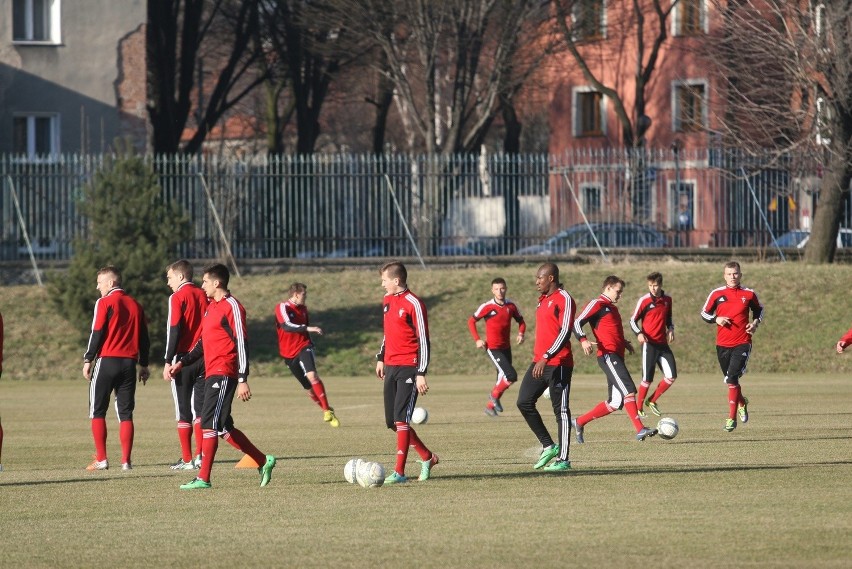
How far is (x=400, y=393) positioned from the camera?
40.9 feet

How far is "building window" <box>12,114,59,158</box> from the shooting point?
40906 mm

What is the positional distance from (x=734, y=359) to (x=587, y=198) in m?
18.1

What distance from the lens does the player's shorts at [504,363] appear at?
20.3 meters

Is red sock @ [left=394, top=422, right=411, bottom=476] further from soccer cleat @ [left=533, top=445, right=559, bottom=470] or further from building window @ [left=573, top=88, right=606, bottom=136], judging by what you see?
building window @ [left=573, top=88, right=606, bottom=136]

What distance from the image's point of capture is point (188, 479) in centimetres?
1301

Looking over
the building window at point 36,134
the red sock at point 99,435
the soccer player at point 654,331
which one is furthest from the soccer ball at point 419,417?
the building window at point 36,134

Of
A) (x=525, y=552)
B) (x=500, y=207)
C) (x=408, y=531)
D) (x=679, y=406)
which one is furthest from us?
(x=500, y=207)

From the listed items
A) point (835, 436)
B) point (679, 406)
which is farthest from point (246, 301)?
point (835, 436)

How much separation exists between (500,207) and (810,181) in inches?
314

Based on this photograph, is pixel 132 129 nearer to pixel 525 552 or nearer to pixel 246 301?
pixel 246 301

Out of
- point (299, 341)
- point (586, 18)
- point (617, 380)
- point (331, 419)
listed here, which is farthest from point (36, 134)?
point (617, 380)

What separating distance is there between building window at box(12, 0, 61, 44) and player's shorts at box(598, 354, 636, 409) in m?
28.6

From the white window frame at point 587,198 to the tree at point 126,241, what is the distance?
1030 centimetres

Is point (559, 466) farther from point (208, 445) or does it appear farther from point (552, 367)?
point (208, 445)
